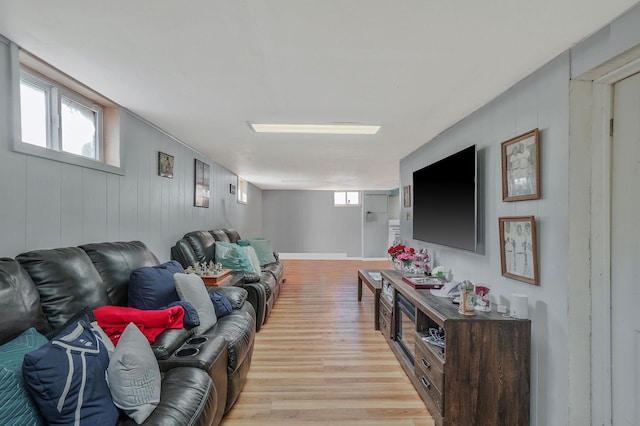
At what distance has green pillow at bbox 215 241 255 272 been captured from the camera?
414cm

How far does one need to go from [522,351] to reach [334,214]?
785 cm

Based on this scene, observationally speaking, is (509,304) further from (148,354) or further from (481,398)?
(148,354)

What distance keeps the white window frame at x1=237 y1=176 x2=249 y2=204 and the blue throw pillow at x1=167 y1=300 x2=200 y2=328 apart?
4.74 metres

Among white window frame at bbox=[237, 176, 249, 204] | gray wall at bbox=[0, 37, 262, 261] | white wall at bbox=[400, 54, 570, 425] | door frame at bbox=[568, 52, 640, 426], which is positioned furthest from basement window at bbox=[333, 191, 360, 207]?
door frame at bbox=[568, 52, 640, 426]

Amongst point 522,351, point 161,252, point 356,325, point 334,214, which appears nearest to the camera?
point 522,351

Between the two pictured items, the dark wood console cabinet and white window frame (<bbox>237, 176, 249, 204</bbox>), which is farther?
white window frame (<bbox>237, 176, 249, 204</bbox>)

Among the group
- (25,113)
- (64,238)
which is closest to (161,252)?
(64,238)

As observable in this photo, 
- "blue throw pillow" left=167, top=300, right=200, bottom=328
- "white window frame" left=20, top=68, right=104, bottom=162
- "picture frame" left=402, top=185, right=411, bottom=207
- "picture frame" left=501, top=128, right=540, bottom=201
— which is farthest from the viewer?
"picture frame" left=402, top=185, right=411, bottom=207

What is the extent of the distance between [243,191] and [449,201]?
5.36 meters

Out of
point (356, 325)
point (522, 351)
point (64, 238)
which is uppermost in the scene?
point (64, 238)

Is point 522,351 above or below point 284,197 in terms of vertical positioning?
below

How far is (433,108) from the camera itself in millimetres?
2461

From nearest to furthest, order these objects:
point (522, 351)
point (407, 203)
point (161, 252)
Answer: point (522, 351)
point (161, 252)
point (407, 203)

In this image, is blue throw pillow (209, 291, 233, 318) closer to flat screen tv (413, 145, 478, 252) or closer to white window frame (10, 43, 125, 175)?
white window frame (10, 43, 125, 175)
